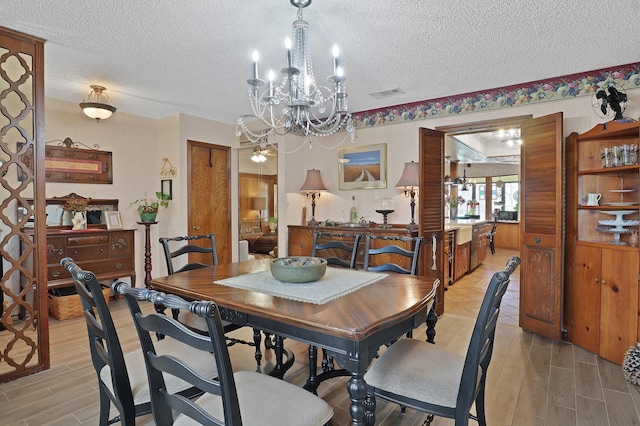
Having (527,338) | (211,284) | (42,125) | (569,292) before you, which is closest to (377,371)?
(211,284)

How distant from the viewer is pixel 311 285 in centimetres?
199

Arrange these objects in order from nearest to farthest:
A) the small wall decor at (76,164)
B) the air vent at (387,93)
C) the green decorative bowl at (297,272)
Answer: the green decorative bowl at (297,272) → the air vent at (387,93) → the small wall decor at (76,164)

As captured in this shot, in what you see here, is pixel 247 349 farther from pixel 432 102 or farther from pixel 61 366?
pixel 432 102

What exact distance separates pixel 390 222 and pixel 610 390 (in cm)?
260

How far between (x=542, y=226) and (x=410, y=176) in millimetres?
1421

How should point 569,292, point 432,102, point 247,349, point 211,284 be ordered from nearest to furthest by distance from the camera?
point 211,284 < point 247,349 < point 569,292 < point 432,102

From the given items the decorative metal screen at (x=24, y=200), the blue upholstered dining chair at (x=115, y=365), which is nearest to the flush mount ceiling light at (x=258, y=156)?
the decorative metal screen at (x=24, y=200)

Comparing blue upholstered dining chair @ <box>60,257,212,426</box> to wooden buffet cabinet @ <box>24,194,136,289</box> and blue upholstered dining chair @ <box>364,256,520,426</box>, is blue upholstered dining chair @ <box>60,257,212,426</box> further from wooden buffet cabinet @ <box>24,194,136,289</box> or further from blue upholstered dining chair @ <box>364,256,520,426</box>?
wooden buffet cabinet @ <box>24,194,136,289</box>

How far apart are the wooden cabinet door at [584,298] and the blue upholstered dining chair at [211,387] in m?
2.77

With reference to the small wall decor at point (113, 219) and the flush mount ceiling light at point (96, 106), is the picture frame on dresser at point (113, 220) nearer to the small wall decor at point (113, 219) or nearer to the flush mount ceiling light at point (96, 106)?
the small wall decor at point (113, 219)

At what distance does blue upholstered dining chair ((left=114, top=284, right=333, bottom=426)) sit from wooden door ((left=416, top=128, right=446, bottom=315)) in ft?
8.63

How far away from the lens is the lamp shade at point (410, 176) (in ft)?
13.3

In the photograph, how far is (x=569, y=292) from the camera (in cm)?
327

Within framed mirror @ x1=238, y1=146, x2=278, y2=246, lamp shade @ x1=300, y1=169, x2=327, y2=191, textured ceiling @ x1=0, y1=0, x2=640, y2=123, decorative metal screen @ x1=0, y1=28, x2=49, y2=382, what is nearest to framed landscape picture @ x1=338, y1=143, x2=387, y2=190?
lamp shade @ x1=300, y1=169, x2=327, y2=191
